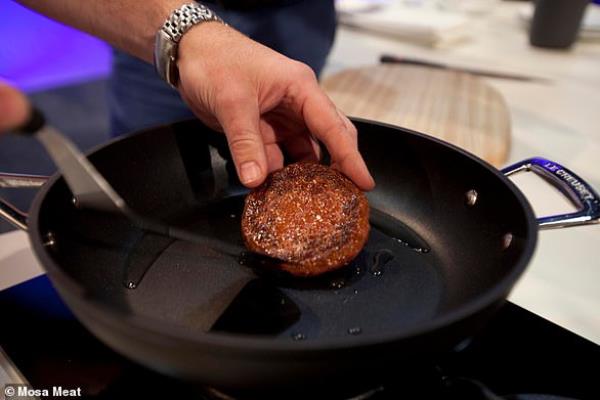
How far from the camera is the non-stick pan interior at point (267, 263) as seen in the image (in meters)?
0.73

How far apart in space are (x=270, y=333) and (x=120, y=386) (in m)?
0.22

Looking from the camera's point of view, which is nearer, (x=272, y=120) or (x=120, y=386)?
(x=120, y=386)

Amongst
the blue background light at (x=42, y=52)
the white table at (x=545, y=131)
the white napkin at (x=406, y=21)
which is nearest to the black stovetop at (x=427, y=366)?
the white table at (x=545, y=131)

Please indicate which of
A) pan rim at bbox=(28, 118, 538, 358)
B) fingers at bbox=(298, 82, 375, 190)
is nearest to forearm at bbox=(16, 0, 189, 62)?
fingers at bbox=(298, 82, 375, 190)

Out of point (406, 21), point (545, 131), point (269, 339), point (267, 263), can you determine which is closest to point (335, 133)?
point (267, 263)

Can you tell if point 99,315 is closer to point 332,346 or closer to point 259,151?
point 332,346

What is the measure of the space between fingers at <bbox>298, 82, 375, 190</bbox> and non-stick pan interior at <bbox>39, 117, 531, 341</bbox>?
12 cm

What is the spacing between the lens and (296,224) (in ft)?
2.65

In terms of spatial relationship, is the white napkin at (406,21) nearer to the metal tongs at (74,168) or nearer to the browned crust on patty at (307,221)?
the browned crust on patty at (307,221)

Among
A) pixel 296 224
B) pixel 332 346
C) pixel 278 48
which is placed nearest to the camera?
pixel 332 346

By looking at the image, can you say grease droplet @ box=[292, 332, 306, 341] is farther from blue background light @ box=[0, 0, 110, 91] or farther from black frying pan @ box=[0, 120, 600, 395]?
blue background light @ box=[0, 0, 110, 91]

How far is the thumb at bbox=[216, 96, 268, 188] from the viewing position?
2.68 feet

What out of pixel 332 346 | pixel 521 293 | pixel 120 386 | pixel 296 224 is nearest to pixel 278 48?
pixel 296 224

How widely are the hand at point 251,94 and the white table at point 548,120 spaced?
15.3 inches
